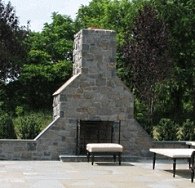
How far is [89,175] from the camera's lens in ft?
34.9

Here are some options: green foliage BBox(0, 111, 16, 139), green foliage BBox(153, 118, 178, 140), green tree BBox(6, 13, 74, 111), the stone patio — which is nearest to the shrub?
green foliage BBox(0, 111, 16, 139)

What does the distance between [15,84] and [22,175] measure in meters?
19.8

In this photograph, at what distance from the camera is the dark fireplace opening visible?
14898 mm

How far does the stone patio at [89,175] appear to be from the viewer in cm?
923

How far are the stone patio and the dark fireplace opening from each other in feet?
4.87

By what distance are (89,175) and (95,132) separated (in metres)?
4.55

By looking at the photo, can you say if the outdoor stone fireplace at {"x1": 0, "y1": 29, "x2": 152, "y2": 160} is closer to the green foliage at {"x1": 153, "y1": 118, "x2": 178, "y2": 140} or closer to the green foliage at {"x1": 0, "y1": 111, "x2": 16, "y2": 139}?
the green foliage at {"x1": 0, "y1": 111, "x2": 16, "y2": 139}

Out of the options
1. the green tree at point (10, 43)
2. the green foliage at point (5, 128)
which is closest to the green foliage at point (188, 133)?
the green foliage at point (5, 128)

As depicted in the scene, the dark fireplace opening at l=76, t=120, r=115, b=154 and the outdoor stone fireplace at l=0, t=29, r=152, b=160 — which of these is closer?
the outdoor stone fireplace at l=0, t=29, r=152, b=160

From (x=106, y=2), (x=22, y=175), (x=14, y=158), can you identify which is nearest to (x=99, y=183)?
(x=22, y=175)

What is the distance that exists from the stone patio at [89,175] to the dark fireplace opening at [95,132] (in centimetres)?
149

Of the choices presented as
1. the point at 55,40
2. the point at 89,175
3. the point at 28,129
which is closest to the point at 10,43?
the point at 55,40

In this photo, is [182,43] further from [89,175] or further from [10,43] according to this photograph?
[89,175]

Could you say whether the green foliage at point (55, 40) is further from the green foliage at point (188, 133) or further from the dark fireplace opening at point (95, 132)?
the dark fireplace opening at point (95, 132)
